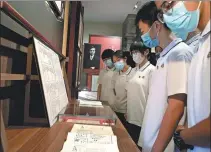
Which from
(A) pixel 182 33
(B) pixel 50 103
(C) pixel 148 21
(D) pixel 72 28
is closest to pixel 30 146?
(B) pixel 50 103

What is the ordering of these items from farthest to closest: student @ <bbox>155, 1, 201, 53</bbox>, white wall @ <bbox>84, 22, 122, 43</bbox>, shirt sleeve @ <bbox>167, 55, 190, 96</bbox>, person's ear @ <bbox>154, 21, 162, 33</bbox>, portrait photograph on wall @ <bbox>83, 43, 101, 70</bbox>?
white wall @ <bbox>84, 22, 122, 43</bbox> < portrait photograph on wall @ <bbox>83, 43, 101, 70</bbox> < person's ear @ <bbox>154, 21, 162, 33</bbox> < shirt sleeve @ <bbox>167, 55, 190, 96</bbox> < student @ <bbox>155, 1, 201, 53</bbox>

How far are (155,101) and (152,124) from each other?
133mm

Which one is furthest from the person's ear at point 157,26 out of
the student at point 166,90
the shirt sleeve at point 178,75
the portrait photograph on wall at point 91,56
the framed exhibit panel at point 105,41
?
the framed exhibit panel at point 105,41

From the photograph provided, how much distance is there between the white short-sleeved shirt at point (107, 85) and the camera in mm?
3814

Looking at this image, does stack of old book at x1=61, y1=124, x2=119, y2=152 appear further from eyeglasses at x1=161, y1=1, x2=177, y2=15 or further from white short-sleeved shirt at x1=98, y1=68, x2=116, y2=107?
white short-sleeved shirt at x1=98, y1=68, x2=116, y2=107

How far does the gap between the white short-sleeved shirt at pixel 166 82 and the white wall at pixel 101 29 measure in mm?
5127

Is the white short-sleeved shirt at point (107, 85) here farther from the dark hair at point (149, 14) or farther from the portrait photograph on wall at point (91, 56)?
the dark hair at point (149, 14)

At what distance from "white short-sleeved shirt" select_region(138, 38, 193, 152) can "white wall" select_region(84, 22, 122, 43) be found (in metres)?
5.13

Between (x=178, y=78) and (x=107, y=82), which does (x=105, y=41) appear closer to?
(x=107, y=82)

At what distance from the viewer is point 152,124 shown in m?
1.31

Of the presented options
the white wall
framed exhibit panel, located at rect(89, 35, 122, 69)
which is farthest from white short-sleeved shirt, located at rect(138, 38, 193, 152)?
the white wall

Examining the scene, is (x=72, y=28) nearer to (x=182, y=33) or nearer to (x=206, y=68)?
(x=182, y=33)

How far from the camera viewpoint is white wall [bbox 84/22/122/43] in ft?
20.8

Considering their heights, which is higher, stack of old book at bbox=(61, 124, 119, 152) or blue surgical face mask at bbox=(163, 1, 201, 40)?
blue surgical face mask at bbox=(163, 1, 201, 40)
